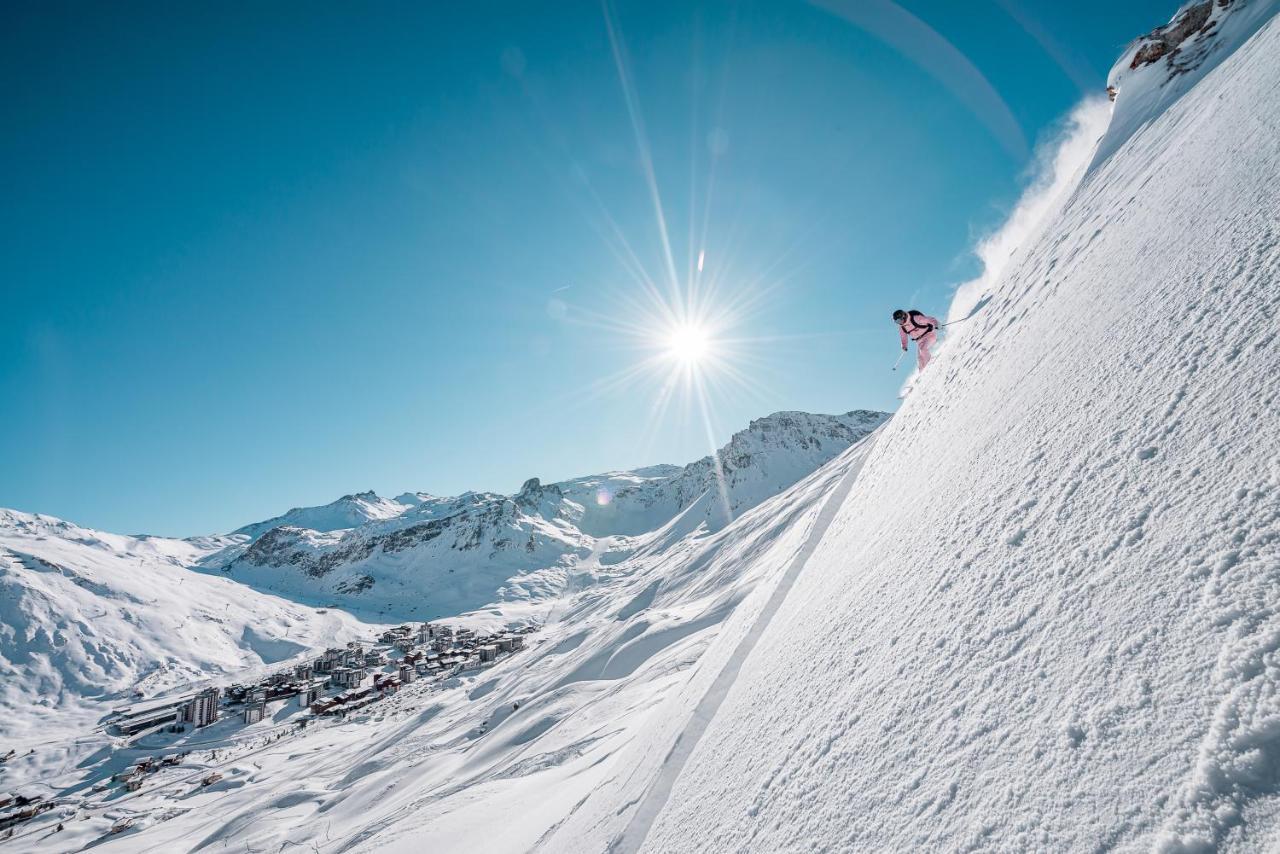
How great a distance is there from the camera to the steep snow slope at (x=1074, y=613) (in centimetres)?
143

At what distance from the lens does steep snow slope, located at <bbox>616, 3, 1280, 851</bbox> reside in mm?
1426

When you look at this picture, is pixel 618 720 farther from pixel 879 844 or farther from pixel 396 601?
pixel 396 601

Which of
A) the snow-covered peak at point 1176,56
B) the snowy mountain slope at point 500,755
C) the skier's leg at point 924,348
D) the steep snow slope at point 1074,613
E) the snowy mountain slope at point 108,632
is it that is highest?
the snowy mountain slope at point 108,632

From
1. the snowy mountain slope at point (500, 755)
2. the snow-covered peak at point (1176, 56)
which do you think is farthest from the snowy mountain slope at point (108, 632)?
the snow-covered peak at point (1176, 56)

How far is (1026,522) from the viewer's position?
8.66 ft

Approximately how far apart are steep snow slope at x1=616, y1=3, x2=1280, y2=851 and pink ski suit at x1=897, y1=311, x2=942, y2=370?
6.30m

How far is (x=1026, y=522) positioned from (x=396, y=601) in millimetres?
159166

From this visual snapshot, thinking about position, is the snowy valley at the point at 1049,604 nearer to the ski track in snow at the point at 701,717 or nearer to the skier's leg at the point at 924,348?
the ski track in snow at the point at 701,717

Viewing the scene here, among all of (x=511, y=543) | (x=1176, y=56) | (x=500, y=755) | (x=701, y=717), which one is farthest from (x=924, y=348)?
(x=511, y=543)

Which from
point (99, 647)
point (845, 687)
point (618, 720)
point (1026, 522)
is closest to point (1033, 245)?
point (1026, 522)

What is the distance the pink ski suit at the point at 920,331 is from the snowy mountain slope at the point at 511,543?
348 feet

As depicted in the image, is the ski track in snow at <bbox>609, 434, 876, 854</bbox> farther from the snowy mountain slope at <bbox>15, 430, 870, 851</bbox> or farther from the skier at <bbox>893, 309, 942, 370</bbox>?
the skier at <bbox>893, 309, 942, 370</bbox>

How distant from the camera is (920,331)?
11.6 meters

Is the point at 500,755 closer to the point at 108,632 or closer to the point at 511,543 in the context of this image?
the point at 108,632
